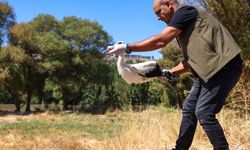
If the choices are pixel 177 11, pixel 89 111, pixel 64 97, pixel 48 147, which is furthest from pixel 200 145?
pixel 64 97

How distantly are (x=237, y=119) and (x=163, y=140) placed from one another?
1037 mm

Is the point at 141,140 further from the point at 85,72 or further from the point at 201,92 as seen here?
the point at 85,72

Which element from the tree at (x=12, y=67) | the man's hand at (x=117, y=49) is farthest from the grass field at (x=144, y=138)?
the tree at (x=12, y=67)

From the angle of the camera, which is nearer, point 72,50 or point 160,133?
point 160,133

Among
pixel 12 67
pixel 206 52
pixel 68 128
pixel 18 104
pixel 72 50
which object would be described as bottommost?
pixel 68 128

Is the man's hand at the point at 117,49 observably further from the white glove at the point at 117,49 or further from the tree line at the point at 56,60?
the tree line at the point at 56,60

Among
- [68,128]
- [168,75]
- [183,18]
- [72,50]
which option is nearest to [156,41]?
[183,18]

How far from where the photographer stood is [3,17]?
1185 inches

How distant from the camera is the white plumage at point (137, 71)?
12.1 feet

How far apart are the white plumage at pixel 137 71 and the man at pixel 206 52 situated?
9.5 inches

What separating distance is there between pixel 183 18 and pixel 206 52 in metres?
0.32

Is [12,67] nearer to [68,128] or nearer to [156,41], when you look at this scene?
[68,128]

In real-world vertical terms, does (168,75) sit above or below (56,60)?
below

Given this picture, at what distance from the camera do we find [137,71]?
3812 mm
